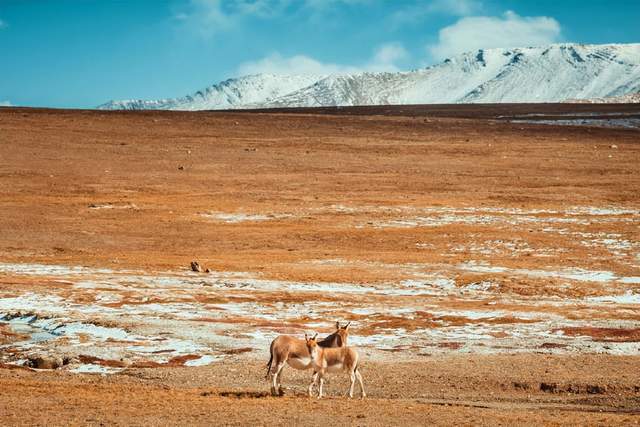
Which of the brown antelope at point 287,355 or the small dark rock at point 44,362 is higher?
the brown antelope at point 287,355

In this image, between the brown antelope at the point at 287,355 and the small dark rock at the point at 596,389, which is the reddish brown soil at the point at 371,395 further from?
the brown antelope at the point at 287,355

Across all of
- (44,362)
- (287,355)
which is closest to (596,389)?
(287,355)

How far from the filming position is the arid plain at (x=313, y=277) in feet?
57.3

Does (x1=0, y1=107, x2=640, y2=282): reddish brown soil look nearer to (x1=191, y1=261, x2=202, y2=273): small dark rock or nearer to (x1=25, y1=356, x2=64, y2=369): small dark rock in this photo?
(x1=191, y1=261, x2=202, y2=273): small dark rock

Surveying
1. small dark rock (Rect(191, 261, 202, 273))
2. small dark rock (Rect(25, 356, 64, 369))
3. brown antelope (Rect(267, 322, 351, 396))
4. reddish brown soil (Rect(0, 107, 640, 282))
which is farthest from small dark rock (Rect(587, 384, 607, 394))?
small dark rock (Rect(191, 261, 202, 273))

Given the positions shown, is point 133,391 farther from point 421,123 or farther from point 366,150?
point 421,123

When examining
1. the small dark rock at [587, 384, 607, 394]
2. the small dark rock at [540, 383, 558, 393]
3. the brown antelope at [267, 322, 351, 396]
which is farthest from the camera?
the small dark rock at [540, 383, 558, 393]

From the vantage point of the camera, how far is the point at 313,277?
110 ft

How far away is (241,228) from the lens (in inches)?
1829

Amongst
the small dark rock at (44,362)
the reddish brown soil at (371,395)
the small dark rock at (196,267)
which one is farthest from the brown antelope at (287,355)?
the small dark rock at (196,267)

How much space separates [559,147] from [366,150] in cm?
1826

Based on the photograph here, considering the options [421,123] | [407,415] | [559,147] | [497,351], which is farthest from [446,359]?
[421,123]

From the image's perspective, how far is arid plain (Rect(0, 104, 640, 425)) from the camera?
57.3 feet

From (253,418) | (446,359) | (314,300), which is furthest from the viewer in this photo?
(314,300)
